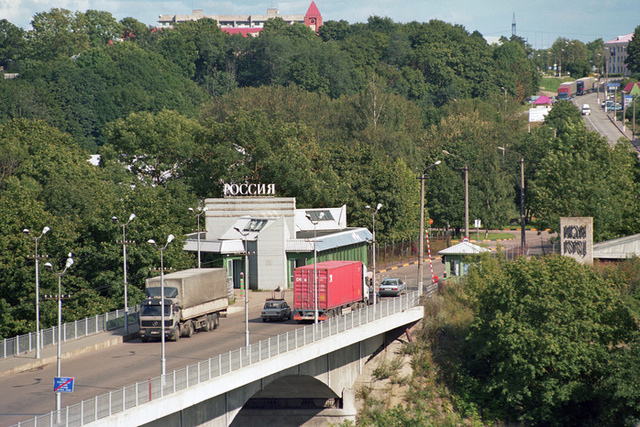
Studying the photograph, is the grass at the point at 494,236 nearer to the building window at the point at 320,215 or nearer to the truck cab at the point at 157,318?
the building window at the point at 320,215

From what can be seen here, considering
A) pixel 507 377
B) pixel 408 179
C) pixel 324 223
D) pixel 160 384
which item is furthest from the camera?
pixel 408 179

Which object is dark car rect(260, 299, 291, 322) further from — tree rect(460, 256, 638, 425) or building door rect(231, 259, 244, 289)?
building door rect(231, 259, 244, 289)

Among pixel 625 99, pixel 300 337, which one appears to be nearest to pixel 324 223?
pixel 300 337

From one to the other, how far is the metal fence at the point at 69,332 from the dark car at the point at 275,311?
25.1ft

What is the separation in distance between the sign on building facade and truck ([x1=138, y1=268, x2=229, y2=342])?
2910cm

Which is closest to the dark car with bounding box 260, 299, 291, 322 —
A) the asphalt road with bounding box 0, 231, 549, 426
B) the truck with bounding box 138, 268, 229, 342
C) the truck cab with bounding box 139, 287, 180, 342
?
the asphalt road with bounding box 0, 231, 549, 426

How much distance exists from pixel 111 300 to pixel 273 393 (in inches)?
540

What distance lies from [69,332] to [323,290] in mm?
14376

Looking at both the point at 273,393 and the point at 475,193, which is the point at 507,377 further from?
the point at 475,193

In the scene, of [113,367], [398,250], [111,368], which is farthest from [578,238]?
[111,368]

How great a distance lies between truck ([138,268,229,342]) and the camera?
46062 mm

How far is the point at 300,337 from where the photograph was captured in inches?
1761

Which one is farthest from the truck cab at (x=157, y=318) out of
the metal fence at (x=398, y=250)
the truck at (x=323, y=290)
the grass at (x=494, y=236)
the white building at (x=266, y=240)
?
the grass at (x=494, y=236)

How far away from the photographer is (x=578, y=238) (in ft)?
222
